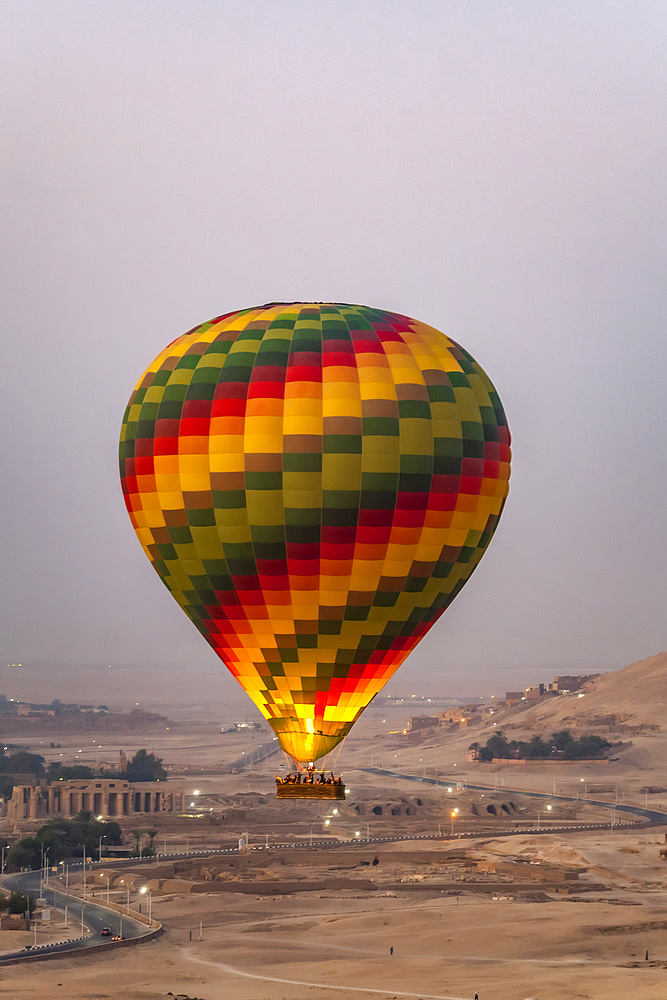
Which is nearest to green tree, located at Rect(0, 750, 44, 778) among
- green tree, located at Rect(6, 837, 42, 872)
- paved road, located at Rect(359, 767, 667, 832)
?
paved road, located at Rect(359, 767, 667, 832)

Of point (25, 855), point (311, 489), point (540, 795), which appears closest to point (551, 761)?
point (540, 795)

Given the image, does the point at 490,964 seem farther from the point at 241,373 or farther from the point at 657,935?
the point at 241,373

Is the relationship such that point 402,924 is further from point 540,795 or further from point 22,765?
point 22,765

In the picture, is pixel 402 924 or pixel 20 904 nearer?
pixel 402 924

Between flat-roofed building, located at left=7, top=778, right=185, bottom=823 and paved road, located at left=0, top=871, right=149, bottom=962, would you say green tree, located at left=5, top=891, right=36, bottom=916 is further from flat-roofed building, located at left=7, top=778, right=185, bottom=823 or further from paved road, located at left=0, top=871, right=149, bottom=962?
flat-roofed building, located at left=7, top=778, right=185, bottom=823

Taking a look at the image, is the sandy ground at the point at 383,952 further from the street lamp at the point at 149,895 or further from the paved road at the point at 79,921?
the paved road at the point at 79,921

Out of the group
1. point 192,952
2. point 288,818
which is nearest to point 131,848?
point 288,818

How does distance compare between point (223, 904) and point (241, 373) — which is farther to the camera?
point (223, 904)
